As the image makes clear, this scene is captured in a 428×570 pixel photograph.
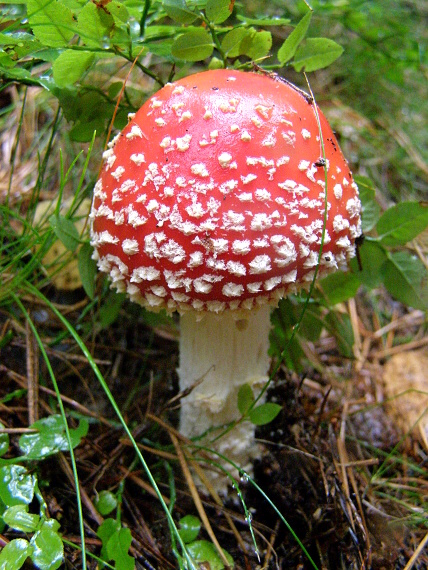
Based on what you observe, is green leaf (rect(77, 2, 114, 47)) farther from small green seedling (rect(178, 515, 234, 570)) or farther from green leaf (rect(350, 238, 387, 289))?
small green seedling (rect(178, 515, 234, 570))

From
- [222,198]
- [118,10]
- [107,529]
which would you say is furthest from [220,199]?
[107,529]

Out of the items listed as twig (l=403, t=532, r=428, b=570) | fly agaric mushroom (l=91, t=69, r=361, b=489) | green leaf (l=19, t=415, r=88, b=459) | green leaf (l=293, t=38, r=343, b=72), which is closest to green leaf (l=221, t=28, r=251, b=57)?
fly agaric mushroom (l=91, t=69, r=361, b=489)

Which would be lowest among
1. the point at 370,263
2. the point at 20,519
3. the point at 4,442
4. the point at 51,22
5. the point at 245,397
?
the point at 20,519

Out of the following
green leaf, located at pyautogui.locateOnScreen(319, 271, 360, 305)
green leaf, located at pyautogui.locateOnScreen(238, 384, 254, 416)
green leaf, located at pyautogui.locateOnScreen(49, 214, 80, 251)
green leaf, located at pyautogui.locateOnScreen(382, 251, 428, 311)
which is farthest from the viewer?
green leaf, located at pyautogui.locateOnScreen(319, 271, 360, 305)

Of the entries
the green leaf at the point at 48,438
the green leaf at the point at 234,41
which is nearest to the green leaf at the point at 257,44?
the green leaf at the point at 234,41

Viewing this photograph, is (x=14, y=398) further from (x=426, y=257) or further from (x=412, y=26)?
(x=412, y=26)

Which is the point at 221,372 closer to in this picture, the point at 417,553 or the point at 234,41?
the point at 417,553
